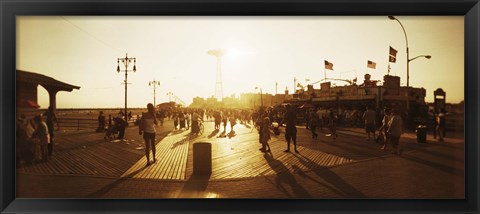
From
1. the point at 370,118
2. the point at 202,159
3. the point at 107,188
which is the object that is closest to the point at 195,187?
the point at 202,159

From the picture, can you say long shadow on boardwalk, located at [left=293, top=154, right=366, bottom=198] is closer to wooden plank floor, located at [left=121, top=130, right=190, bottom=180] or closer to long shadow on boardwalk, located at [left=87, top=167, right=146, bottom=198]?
Result: wooden plank floor, located at [left=121, top=130, right=190, bottom=180]

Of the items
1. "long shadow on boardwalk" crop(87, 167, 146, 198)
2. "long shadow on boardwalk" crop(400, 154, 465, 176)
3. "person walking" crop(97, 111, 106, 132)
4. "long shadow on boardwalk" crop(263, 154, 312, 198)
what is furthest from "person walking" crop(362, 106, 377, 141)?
"person walking" crop(97, 111, 106, 132)

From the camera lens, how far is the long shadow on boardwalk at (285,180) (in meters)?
6.40

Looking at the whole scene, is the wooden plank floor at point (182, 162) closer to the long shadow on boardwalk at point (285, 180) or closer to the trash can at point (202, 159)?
the long shadow on boardwalk at point (285, 180)

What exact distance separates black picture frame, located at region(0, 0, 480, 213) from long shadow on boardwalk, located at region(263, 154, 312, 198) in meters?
0.20

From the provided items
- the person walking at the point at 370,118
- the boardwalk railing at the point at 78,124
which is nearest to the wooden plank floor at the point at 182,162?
the person walking at the point at 370,118

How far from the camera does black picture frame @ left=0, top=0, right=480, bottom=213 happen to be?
6199mm

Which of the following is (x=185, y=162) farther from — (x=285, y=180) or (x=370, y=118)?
(x=370, y=118)

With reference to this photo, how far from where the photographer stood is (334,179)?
734 cm

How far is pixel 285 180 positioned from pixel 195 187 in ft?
6.56
